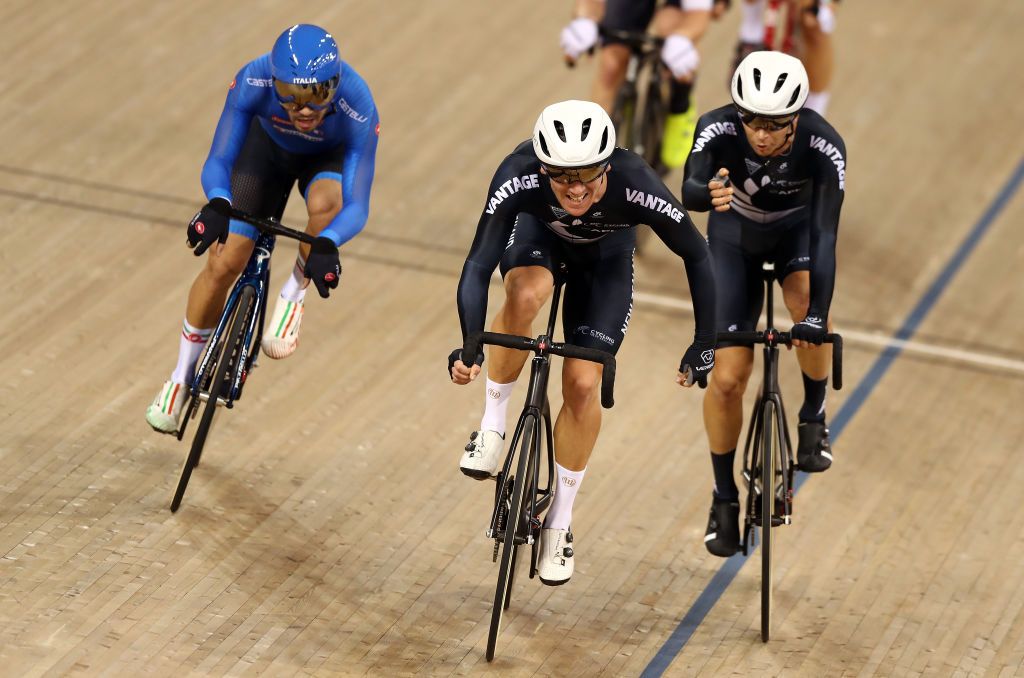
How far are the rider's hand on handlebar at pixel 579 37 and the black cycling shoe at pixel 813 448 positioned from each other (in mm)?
2443

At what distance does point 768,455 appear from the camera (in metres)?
4.50

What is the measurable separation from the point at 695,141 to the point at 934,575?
63.4 inches

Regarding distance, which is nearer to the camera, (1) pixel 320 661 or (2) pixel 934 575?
(1) pixel 320 661

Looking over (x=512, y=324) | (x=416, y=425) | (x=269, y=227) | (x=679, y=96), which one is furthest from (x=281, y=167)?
(x=679, y=96)

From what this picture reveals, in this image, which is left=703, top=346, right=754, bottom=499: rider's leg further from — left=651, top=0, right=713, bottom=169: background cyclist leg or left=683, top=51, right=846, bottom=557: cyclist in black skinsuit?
left=651, top=0, right=713, bottom=169: background cyclist leg

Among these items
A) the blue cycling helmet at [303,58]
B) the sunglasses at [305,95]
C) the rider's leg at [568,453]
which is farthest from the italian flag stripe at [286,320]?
the rider's leg at [568,453]

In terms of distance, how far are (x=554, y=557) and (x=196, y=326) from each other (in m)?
1.36

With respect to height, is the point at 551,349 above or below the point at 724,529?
above

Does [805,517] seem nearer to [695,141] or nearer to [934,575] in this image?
[934,575]

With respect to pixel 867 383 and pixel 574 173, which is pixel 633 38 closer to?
pixel 867 383

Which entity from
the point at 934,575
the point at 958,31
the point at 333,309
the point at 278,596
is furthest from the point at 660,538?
the point at 958,31

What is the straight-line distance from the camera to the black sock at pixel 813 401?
492 cm

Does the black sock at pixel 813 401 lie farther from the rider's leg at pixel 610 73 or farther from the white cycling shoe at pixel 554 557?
the rider's leg at pixel 610 73

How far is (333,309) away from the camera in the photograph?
625 centimetres
